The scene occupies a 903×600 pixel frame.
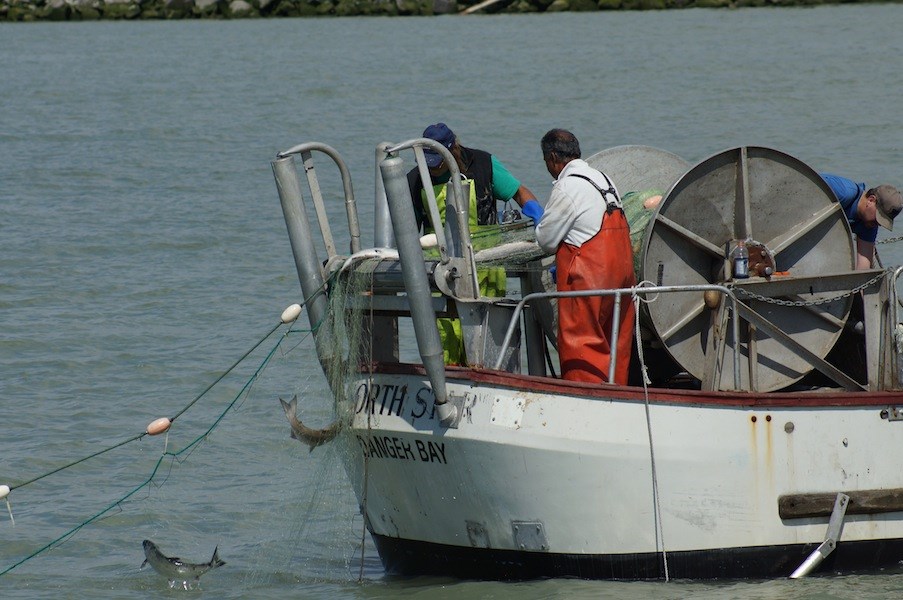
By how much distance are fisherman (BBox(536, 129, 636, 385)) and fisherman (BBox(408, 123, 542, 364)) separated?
20.0 inches

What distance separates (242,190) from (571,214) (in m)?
16.0

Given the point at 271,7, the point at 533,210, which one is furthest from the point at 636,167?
the point at 271,7

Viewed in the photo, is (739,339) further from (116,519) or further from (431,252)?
(116,519)

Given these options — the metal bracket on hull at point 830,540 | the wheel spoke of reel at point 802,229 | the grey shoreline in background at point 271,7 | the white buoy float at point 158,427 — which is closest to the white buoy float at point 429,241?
the white buoy float at point 158,427

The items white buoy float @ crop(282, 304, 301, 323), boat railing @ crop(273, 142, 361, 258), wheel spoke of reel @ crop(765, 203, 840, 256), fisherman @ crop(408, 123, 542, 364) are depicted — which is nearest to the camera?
white buoy float @ crop(282, 304, 301, 323)

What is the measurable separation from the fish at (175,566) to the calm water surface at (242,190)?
8 centimetres

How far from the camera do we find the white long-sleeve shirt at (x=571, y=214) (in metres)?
7.19

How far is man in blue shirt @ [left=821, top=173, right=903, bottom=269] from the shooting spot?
8055mm

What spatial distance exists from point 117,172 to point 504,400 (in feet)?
60.1

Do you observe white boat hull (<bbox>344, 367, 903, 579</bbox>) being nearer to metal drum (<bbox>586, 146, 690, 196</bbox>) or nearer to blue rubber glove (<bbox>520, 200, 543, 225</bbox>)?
blue rubber glove (<bbox>520, 200, 543, 225</bbox>)

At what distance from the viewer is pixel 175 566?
8711 mm

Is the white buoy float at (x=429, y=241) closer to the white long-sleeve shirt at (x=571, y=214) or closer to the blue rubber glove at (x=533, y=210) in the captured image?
the white long-sleeve shirt at (x=571, y=214)

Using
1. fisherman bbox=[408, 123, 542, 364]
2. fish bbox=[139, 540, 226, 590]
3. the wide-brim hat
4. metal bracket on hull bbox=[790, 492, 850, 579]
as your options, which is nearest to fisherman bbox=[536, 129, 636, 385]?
fisherman bbox=[408, 123, 542, 364]

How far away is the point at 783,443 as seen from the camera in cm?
721
